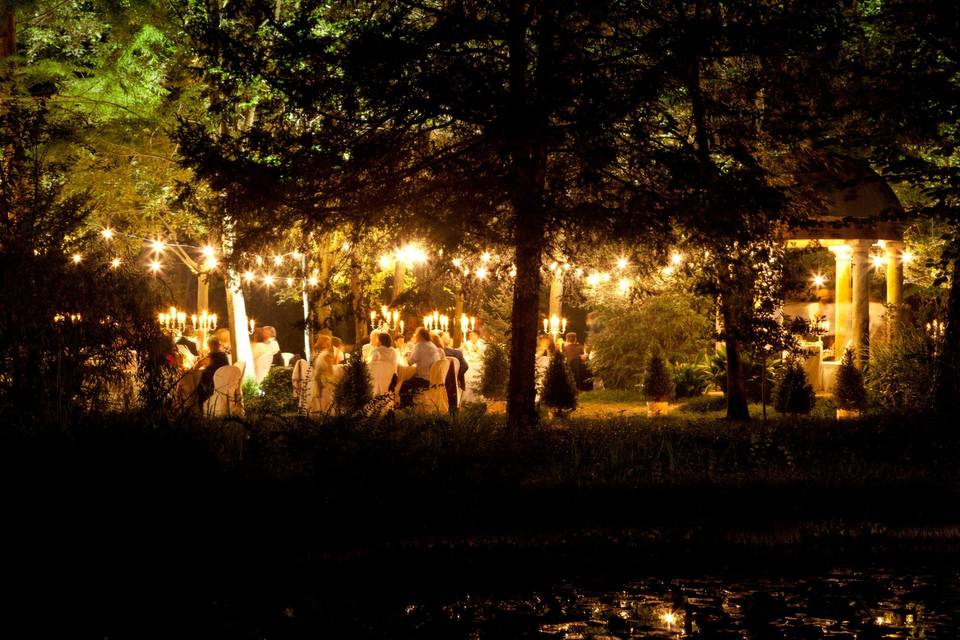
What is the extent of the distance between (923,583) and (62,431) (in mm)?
6211

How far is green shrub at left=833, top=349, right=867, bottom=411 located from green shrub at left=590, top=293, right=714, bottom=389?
8180 mm

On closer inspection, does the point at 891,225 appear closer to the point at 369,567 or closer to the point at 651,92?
the point at 651,92

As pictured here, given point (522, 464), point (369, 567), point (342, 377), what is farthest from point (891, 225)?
point (369, 567)

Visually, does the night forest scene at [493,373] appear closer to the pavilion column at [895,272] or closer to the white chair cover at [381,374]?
the white chair cover at [381,374]

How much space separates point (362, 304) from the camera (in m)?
13.6

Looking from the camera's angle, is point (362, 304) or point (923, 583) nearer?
point (923, 583)

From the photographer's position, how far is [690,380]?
24.4 meters

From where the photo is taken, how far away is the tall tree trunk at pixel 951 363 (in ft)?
48.8

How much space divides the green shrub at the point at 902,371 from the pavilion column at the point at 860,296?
3437 millimetres

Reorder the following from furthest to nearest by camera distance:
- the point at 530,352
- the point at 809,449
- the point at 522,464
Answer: the point at 530,352, the point at 809,449, the point at 522,464

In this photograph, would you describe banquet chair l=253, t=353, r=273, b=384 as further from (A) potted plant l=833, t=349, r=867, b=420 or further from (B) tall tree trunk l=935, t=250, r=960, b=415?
(B) tall tree trunk l=935, t=250, r=960, b=415

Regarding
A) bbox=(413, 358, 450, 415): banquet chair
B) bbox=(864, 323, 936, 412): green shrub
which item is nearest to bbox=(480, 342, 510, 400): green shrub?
bbox=(413, 358, 450, 415): banquet chair

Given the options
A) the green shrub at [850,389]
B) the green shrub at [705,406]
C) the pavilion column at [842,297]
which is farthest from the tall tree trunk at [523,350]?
the pavilion column at [842,297]

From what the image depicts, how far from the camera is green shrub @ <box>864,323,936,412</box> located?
1620cm
